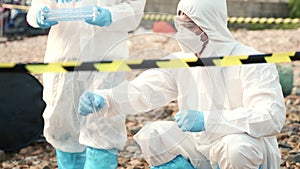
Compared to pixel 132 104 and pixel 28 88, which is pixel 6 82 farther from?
pixel 132 104

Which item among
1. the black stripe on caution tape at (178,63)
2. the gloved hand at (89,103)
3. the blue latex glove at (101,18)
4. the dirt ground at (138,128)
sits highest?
the blue latex glove at (101,18)

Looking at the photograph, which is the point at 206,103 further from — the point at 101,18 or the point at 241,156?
the point at 101,18

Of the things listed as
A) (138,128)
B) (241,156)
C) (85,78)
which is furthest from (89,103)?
(138,128)

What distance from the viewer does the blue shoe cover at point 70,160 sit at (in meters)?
4.32

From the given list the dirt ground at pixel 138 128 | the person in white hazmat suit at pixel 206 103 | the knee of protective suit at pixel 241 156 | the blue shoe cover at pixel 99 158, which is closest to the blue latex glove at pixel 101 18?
the dirt ground at pixel 138 128

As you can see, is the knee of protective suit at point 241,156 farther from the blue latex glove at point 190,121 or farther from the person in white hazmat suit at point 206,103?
the blue latex glove at point 190,121

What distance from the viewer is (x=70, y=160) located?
4.33 metres

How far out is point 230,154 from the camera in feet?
12.0

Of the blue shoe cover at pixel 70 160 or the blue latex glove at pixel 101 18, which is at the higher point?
the blue latex glove at pixel 101 18

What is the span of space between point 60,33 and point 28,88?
6.01 ft

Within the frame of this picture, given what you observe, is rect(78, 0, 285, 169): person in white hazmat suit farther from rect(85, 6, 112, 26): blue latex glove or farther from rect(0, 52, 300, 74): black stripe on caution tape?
rect(85, 6, 112, 26): blue latex glove

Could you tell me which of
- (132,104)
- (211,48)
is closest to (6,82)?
(132,104)

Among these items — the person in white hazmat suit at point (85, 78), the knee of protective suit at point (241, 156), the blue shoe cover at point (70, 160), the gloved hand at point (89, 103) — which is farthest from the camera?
the blue shoe cover at point (70, 160)

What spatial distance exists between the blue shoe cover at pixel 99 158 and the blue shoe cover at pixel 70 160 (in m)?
0.17
